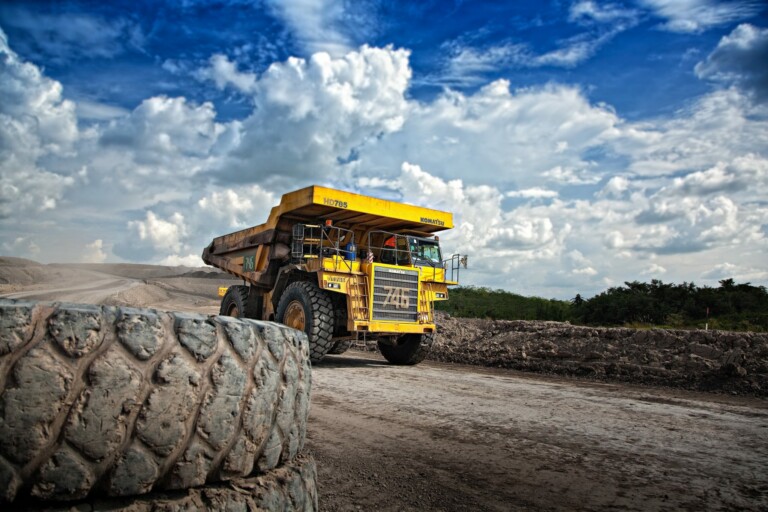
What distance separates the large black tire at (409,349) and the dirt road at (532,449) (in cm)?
343

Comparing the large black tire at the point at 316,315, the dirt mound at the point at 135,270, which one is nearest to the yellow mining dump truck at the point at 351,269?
the large black tire at the point at 316,315

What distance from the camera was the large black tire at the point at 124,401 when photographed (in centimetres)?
170

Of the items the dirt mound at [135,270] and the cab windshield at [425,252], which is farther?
the dirt mound at [135,270]

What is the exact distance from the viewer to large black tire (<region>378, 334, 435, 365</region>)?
11516mm

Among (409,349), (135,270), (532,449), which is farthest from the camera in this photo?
(135,270)

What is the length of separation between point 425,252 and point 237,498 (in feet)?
33.6

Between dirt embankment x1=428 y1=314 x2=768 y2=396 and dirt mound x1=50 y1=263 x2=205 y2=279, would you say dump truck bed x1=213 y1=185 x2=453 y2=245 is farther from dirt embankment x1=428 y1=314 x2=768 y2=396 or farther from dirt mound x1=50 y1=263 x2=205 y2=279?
dirt mound x1=50 y1=263 x2=205 y2=279

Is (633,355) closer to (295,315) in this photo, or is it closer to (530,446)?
(295,315)

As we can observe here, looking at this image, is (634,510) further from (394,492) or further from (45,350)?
(45,350)

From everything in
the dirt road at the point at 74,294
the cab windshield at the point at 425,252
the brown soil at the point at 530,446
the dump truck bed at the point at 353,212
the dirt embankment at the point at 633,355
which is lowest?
the brown soil at the point at 530,446

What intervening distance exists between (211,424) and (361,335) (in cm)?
934

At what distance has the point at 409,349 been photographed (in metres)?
11.7

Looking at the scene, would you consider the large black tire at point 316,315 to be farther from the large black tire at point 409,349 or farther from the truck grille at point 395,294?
the large black tire at point 409,349

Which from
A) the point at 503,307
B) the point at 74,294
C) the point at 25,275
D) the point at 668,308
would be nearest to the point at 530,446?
the point at 668,308
